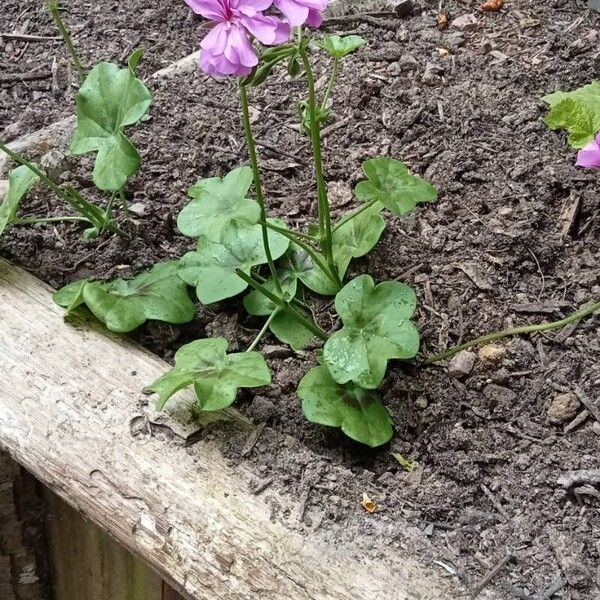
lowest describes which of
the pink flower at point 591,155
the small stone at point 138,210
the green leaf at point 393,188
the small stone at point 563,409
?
Result: the small stone at point 563,409

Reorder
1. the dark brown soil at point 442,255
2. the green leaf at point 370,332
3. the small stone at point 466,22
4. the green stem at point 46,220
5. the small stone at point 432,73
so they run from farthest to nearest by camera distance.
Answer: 1. the small stone at point 466,22
2. the small stone at point 432,73
3. the green stem at point 46,220
4. the green leaf at point 370,332
5. the dark brown soil at point 442,255

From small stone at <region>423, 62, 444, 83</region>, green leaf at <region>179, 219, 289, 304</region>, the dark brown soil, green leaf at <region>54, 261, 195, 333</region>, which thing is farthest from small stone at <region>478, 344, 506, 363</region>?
small stone at <region>423, 62, 444, 83</region>

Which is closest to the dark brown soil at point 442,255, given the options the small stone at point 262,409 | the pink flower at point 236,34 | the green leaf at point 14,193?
the small stone at point 262,409

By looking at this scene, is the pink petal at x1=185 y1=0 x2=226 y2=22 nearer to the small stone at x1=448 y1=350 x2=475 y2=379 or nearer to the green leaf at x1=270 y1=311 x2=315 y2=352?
the green leaf at x1=270 y1=311 x2=315 y2=352

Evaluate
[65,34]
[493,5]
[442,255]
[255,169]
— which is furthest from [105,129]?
[493,5]

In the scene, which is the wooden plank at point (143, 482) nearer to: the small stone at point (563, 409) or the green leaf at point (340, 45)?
the small stone at point (563, 409)

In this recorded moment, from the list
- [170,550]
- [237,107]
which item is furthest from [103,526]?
[237,107]
